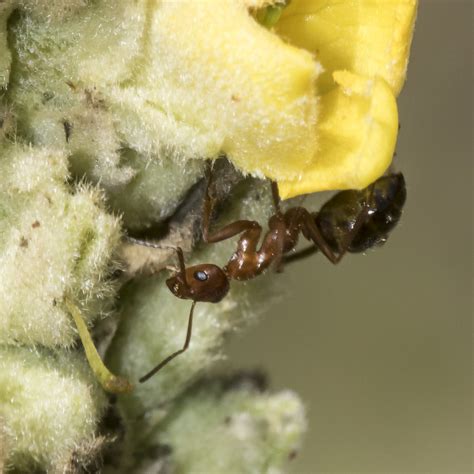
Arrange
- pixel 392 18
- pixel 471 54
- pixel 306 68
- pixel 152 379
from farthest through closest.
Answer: pixel 471 54 < pixel 152 379 < pixel 392 18 < pixel 306 68

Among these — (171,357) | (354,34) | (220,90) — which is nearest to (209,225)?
(171,357)

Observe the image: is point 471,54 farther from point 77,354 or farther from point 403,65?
point 77,354

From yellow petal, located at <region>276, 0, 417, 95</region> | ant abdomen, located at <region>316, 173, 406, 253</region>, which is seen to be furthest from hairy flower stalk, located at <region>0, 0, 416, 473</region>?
ant abdomen, located at <region>316, 173, 406, 253</region>

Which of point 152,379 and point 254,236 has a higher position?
point 254,236

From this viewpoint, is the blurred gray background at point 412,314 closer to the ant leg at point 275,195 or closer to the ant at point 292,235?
the ant at point 292,235

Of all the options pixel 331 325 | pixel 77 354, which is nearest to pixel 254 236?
pixel 77 354

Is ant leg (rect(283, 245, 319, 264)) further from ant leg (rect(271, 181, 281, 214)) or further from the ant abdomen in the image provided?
ant leg (rect(271, 181, 281, 214))
